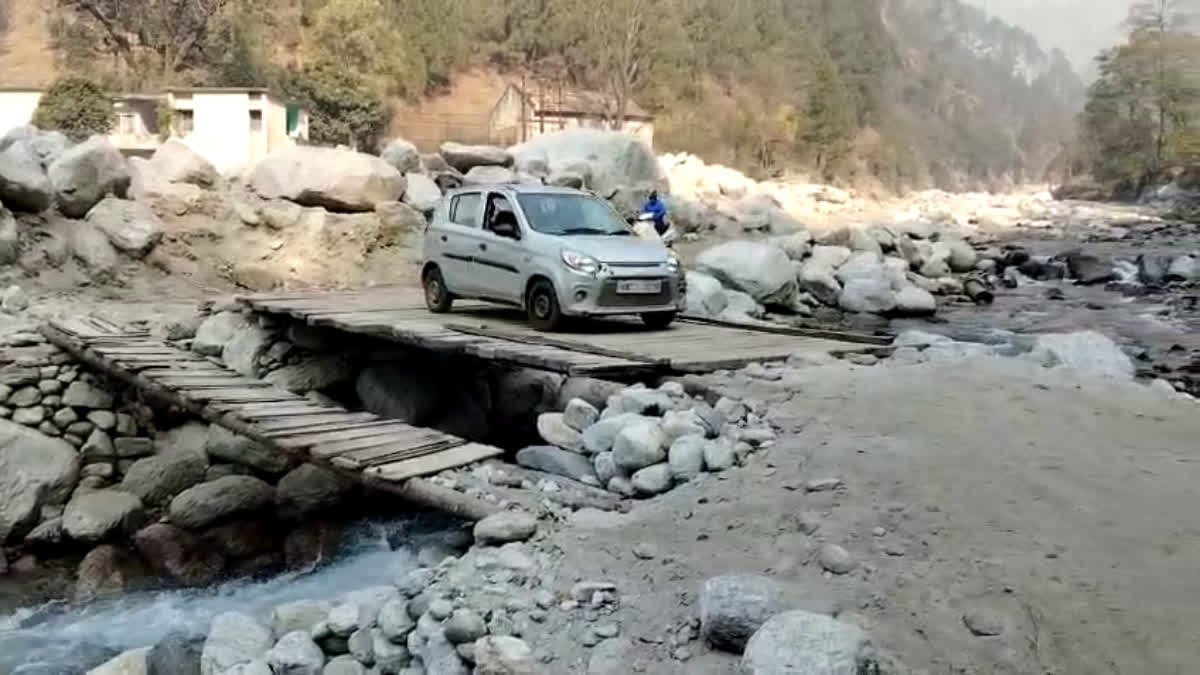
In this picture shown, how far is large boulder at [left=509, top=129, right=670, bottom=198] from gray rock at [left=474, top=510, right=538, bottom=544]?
26620mm

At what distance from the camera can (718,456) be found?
7.29 meters

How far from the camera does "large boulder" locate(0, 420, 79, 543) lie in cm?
1102

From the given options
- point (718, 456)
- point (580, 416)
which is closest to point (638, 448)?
point (718, 456)

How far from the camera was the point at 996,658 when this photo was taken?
468 centimetres

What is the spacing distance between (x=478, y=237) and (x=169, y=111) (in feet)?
86.6

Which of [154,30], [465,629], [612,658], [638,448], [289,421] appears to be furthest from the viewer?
[154,30]

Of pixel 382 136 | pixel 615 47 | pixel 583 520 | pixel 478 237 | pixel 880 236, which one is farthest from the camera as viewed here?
pixel 615 47

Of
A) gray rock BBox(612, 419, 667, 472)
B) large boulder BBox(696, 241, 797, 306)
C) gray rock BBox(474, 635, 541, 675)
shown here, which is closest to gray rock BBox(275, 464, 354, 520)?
gray rock BBox(612, 419, 667, 472)

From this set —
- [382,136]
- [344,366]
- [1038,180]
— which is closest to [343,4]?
[382,136]

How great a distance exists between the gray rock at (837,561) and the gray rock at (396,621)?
2218mm

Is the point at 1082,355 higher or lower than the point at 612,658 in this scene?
higher

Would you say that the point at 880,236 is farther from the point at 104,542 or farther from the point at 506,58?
the point at 506,58

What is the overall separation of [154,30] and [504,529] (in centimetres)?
4772

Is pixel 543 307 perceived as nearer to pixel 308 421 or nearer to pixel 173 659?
pixel 308 421
